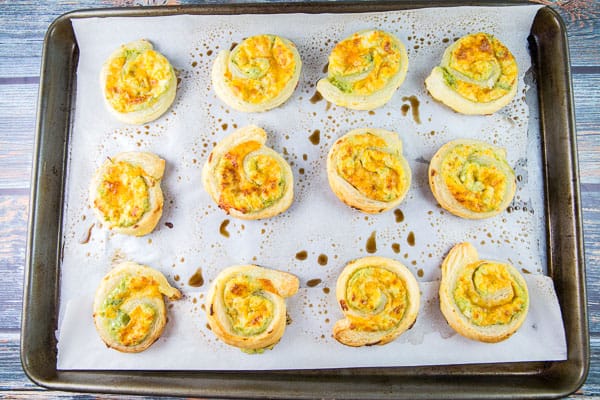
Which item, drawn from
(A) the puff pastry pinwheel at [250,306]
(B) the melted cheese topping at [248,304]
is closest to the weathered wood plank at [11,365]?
(A) the puff pastry pinwheel at [250,306]

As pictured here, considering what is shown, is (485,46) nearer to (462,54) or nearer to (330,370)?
(462,54)

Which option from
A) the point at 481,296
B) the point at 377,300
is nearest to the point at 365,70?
the point at 377,300

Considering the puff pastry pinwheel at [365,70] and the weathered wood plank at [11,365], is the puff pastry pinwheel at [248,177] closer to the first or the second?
the puff pastry pinwheel at [365,70]

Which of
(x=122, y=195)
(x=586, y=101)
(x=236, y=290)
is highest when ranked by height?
(x=586, y=101)

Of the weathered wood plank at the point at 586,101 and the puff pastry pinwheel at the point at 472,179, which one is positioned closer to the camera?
the puff pastry pinwheel at the point at 472,179

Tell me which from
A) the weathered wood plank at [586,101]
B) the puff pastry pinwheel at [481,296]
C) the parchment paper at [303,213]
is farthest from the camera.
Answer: the weathered wood plank at [586,101]

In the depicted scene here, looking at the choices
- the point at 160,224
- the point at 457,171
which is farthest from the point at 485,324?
the point at 160,224
